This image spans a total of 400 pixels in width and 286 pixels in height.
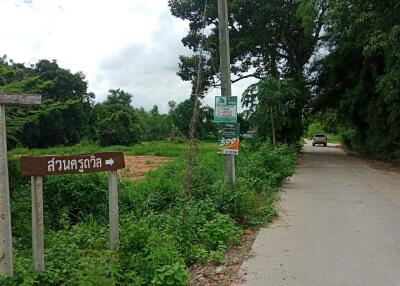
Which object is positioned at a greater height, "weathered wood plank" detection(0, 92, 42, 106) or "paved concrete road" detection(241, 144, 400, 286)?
"weathered wood plank" detection(0, 92, 42, 106)

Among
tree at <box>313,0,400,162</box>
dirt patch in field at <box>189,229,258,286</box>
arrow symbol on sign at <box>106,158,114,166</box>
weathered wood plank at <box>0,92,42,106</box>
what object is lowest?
dirt patch in field at <box>189,229,258,286</box>

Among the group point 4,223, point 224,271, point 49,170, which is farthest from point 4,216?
point 224,271

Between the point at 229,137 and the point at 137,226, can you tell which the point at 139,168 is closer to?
the point at 229,137

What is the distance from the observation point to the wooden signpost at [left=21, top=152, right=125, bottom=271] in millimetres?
4660

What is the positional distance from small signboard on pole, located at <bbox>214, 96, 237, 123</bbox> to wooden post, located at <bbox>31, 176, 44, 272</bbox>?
5215 mm

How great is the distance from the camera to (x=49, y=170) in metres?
4.80

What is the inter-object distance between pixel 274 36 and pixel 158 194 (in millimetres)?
23114

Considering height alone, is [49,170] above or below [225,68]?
below

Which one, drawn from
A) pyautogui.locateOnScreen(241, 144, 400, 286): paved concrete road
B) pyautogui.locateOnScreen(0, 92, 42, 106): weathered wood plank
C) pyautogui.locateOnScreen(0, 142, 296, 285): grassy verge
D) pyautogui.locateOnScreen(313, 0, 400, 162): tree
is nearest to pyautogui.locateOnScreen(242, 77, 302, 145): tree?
pyautogui.locateOnScreen(313, 0, 400, 162): tree

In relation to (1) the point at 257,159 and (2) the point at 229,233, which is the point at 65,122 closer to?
(1) the point at 257,159

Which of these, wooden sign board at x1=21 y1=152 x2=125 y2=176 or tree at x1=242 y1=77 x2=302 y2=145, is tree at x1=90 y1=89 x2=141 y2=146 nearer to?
tree at x1=242 y1=77 x2=302 y2=145

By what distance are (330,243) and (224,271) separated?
6.76ft

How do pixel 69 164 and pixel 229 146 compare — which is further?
pixel 229 146

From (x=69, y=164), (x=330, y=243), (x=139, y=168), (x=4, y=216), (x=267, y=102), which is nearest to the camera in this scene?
(x=4, y=216)
